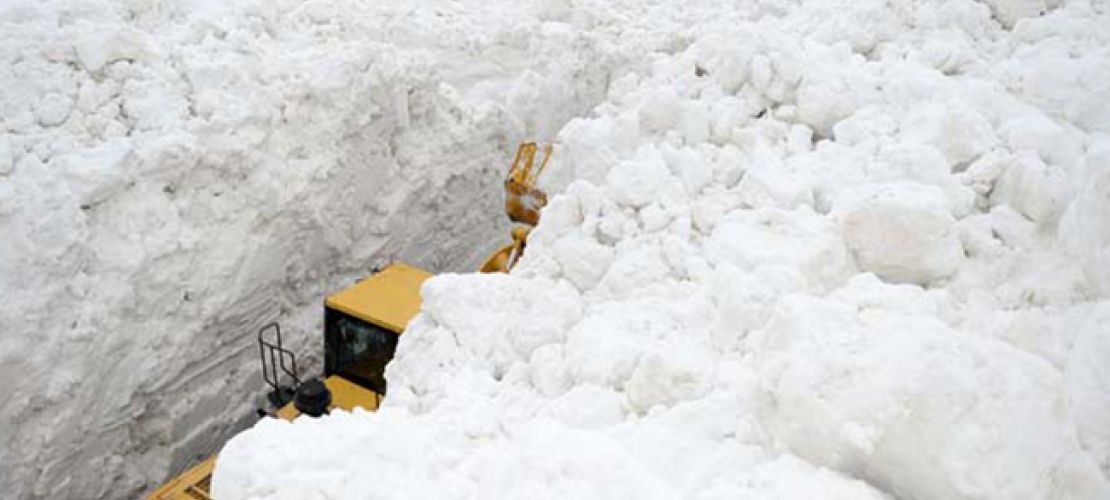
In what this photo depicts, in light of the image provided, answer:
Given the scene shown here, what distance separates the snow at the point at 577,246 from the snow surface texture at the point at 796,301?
0.05 ft

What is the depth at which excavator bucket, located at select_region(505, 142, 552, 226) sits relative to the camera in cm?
621

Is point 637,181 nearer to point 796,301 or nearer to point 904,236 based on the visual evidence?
point 904,236

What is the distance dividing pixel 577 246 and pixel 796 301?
147cm

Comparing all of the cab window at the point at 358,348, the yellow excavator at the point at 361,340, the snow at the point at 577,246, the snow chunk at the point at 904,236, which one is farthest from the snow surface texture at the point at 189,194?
the snow chunk at the point at 904,236

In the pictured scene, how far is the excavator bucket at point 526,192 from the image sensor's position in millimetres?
6207

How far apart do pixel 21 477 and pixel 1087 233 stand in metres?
5.54

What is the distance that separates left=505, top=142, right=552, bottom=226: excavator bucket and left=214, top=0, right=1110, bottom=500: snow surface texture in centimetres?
89

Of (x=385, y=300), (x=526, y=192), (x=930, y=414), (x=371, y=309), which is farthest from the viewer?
(x=526, y=192)

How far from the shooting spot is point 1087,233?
10.0 feet

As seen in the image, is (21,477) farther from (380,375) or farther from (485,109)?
(485,109)

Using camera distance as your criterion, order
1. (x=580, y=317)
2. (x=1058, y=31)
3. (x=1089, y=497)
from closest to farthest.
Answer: (x=1089, y=497) < (x=580, y=317) < (x=1058, y=31)

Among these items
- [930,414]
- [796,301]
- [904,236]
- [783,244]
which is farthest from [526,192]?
[930,414]

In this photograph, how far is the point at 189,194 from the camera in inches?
238

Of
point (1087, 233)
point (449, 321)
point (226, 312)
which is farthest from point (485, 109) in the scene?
point (1087, 233)
